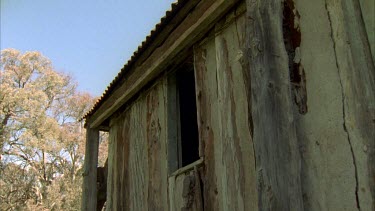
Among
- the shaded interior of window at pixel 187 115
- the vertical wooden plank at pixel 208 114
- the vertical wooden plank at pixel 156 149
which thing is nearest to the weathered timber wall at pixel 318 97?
the vertical wooden plank at pixel 208 114

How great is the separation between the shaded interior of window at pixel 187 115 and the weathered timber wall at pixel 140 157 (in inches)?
10.6

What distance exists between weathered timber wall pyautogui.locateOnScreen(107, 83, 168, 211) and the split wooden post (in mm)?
276

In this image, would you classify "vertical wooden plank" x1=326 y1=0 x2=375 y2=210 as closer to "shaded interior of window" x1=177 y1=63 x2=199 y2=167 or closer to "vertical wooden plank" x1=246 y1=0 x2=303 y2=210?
"vertical wooden plank" x1=246 y1=0 x2=303 y2=210

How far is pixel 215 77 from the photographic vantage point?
4.28m

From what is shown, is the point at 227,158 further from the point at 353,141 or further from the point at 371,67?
the point at 371,67

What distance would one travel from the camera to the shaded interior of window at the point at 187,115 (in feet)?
17.2

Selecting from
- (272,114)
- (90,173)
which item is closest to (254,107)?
(272,114)

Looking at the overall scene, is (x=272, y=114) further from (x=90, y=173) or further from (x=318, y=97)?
(x=90, y=173)

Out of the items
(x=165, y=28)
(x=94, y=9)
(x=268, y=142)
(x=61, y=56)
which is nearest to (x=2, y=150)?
Result: (x=61, y=56)

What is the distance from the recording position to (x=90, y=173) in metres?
6.65

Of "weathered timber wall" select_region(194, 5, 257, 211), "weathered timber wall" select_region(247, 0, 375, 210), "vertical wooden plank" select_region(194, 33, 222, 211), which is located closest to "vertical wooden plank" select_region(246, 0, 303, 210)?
"weathered timber wall" select_region(247, 0, 375, 210)

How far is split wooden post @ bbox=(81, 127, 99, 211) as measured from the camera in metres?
6.46

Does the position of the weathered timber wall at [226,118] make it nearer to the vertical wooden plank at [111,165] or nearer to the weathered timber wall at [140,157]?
the weathered timber wall at [140,157]

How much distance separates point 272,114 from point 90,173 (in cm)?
445
